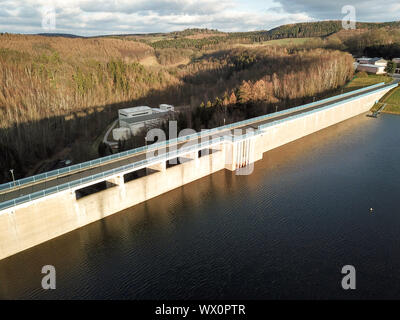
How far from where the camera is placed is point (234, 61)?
407 ft

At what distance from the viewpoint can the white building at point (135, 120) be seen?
49750 millimetres

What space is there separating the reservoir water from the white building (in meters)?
19.0

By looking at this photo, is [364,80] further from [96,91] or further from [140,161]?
[140,161]

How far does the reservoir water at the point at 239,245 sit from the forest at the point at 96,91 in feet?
58.6

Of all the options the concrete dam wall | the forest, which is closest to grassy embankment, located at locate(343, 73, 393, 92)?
the forest

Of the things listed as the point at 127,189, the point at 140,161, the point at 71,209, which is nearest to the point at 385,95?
the point at 140,161

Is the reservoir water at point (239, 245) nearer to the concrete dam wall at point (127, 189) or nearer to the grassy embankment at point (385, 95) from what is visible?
the concrete dam wall at point (127, 189)

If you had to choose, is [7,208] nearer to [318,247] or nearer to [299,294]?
[299,294]

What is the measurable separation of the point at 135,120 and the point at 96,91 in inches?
1001

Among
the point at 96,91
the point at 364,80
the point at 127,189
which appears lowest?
the point at 127,189

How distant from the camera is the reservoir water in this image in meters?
21.0

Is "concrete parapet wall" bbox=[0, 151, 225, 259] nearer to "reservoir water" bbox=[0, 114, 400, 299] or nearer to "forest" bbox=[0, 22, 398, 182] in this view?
"reservoir water" bbox=[0, 114, 400, 299]

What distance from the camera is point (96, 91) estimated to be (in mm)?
72375
